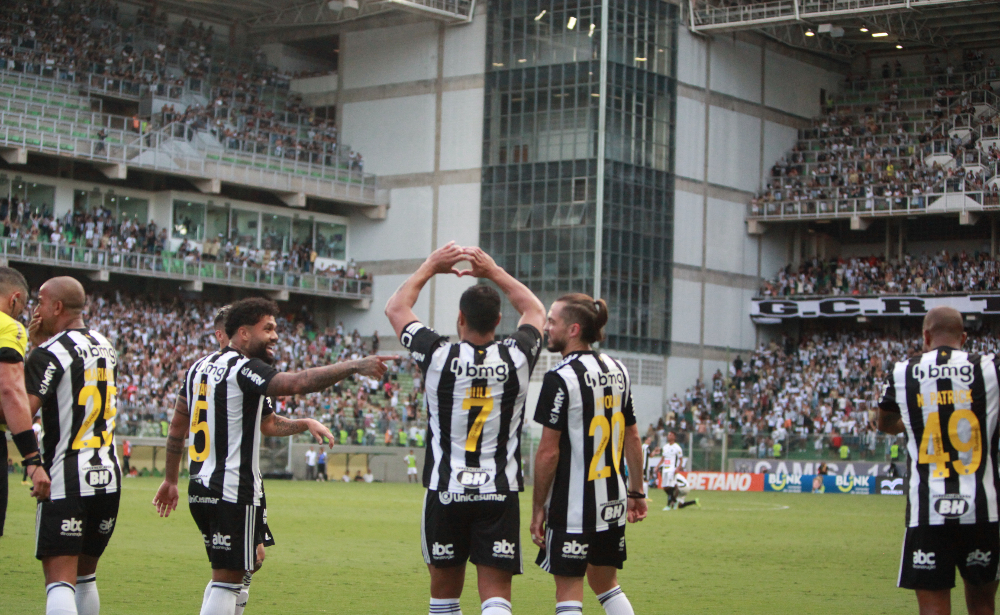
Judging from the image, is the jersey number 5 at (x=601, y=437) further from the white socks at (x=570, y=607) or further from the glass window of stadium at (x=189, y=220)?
the glass window of stadium at (x=189, y=220)

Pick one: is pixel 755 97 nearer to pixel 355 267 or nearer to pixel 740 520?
pixel 355 267

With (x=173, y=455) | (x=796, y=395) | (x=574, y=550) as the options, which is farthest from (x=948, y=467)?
(x=796, y=395)

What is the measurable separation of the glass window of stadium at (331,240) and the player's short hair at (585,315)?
2139 inches

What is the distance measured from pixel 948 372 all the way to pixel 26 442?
5.83 meters

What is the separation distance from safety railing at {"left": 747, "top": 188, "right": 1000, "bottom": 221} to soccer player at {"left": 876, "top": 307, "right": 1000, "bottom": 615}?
49.5 m

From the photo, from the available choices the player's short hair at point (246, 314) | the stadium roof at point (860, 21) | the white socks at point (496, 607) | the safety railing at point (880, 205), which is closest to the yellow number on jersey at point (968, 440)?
the white socks at point (496, 607)

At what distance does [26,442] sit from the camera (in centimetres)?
751

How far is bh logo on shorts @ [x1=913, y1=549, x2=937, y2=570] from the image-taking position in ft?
26.9

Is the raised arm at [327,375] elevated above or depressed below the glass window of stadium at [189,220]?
below

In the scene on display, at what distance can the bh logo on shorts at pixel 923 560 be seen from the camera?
8.20m

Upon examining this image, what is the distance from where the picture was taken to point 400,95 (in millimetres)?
62156

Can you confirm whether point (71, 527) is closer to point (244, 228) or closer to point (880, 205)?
point (244, 228)

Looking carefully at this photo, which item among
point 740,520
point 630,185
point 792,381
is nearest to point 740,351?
point 792,381

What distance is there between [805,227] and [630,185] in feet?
35.8
